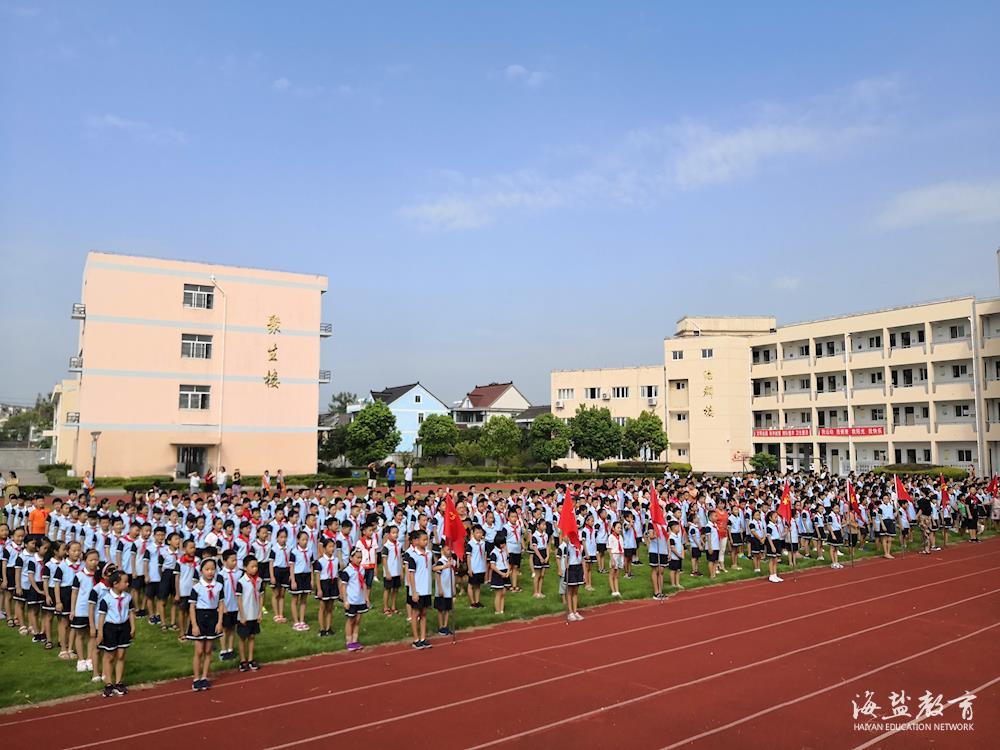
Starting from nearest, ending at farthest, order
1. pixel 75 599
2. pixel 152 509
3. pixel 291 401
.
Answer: pixel 75 599, pixel 152 509, pixel 291 401

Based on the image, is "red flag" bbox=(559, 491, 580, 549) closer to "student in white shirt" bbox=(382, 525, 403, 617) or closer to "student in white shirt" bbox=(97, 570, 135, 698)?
"student in white shirt" bbox=(382, 525, 403, 617)

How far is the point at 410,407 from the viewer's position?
6631 centimetres

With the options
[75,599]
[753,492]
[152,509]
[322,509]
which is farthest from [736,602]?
[152,509]

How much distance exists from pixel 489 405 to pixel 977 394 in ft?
147

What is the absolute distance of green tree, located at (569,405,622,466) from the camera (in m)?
46.4

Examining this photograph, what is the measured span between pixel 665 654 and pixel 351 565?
4.16 m

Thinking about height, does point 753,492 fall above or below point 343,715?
above

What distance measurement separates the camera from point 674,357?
164 ft

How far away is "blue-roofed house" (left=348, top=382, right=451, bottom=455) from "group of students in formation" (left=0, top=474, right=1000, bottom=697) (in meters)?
48.2

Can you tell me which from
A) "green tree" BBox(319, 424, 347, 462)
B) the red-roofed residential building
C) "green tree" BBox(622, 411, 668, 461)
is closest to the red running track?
"green tree" BBox(622, 411, 668, 461)

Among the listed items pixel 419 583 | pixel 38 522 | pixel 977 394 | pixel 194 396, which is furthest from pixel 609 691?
Answer: pixel 977 394

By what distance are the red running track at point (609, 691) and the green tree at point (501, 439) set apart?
37148 mm

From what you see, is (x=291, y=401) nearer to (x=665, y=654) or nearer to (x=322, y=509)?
(x=322, y=509)

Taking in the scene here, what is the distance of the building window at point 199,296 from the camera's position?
3516 cm
